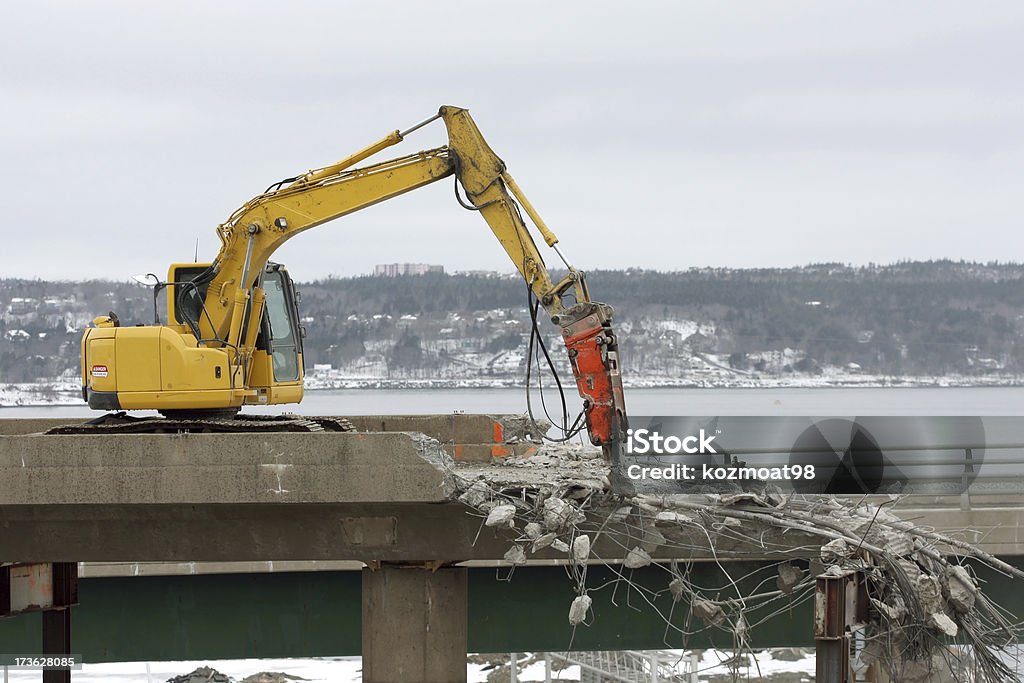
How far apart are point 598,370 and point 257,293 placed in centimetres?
454

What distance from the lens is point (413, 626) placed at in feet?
42.4

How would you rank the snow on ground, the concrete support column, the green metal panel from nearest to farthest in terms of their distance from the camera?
the concrete support column < the green metal panel < the snow on ground

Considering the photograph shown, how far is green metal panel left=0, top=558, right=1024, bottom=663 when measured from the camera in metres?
17.5

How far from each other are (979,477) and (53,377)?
4352 cm

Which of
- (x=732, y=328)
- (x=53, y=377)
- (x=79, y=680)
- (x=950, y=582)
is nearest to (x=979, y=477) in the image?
(x=950, y=582)

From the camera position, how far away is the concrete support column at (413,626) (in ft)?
42.1

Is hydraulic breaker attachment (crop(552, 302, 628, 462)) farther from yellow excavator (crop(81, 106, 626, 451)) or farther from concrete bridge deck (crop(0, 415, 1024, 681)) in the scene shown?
concrete bridge deck (crop(0, 415, 1024, 681))

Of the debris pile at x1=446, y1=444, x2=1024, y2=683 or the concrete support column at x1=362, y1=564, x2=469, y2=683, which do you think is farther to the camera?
the concrete support column at x1=362, y1=564, x2=469, y2=683

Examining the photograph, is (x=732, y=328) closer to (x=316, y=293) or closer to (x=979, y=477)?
(x=316, y=293)

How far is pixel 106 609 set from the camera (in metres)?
18.0

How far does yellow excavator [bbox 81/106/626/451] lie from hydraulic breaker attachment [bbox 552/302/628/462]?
63mm
